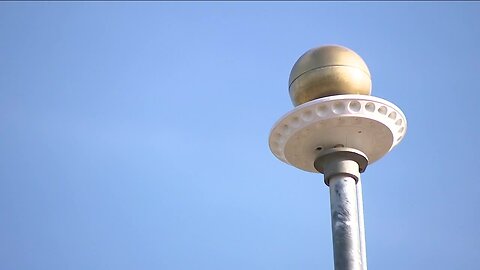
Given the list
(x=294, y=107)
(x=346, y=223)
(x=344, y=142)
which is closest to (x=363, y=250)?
(x=346, y=223)

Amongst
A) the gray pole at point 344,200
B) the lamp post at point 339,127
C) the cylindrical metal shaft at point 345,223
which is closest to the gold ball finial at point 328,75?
the lamp post at point 339,127

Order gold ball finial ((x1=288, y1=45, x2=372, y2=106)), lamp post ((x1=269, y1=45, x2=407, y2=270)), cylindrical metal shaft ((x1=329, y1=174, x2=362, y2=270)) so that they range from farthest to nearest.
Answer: gold ball finial ((x1=288, y1=45, x2=372, y2=106)) < lamp post ((x1=269, y1=45, x2=407, y2=270)) < cylindrical metal shaft ((x1=329, y1=174, x2=362, y2=270))

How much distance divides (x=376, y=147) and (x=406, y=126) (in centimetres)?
77

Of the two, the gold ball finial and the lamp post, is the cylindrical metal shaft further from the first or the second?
the gold ball finial

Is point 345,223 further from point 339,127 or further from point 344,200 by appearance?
point 339,127

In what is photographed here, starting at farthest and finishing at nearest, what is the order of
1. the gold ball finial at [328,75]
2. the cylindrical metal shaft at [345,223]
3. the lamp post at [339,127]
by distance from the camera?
the gold ball finial at [328,75] < the lamp post at [339,127] < the cylindrical metal shaft at [345,223]

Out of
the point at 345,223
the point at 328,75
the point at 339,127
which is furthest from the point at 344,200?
the point at 328,75

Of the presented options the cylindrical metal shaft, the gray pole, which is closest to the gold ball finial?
the gray pole

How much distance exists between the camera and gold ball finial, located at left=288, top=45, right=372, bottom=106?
15461 mm

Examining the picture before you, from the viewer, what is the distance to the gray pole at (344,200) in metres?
14.2

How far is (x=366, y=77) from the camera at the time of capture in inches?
626

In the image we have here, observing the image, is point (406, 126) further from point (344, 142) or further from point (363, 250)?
point (363, 250)

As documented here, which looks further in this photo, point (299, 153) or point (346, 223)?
point (299, 153)

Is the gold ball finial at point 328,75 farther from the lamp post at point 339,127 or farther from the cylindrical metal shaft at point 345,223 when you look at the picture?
the cylindrical metal shaft at point 345,223
